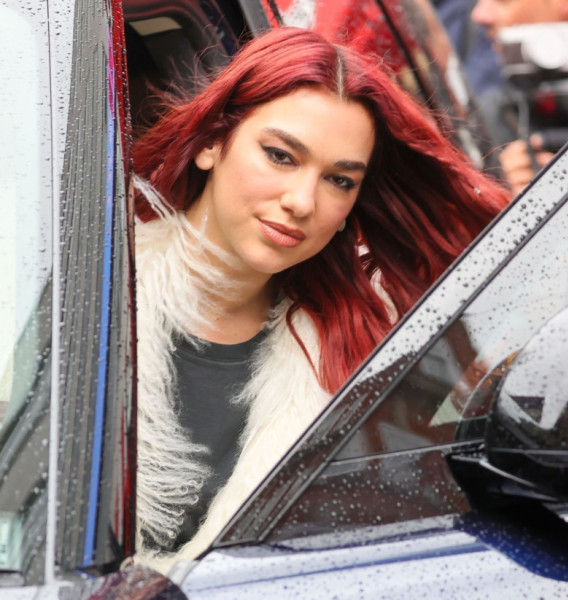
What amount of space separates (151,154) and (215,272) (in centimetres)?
35

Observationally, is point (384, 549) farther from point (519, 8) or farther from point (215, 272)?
point (519, 8)

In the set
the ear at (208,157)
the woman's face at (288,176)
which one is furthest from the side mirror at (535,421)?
the ear at (208,157)

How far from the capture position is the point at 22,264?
3.43ft

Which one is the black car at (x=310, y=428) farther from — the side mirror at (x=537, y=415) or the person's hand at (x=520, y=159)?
the person's hand at (x=520, y=159)

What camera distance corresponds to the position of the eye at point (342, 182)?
5.71 ft

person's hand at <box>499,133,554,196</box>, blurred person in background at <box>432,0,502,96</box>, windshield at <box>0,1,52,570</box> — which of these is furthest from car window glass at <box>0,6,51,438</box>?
blurred person in background at <box>432,0,502,96</box>

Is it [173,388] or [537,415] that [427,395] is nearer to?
[537,415]

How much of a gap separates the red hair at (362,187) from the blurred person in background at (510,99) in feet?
7.17

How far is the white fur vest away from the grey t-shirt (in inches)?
0.8

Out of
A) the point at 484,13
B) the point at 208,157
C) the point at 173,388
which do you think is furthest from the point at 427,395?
the point at 484,13

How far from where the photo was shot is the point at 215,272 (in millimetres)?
1749

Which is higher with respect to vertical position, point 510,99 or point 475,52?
point 475,52

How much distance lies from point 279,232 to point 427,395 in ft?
2.30

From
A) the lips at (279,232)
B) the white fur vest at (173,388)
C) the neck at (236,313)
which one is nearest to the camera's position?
the white fur vest at (173,388)
